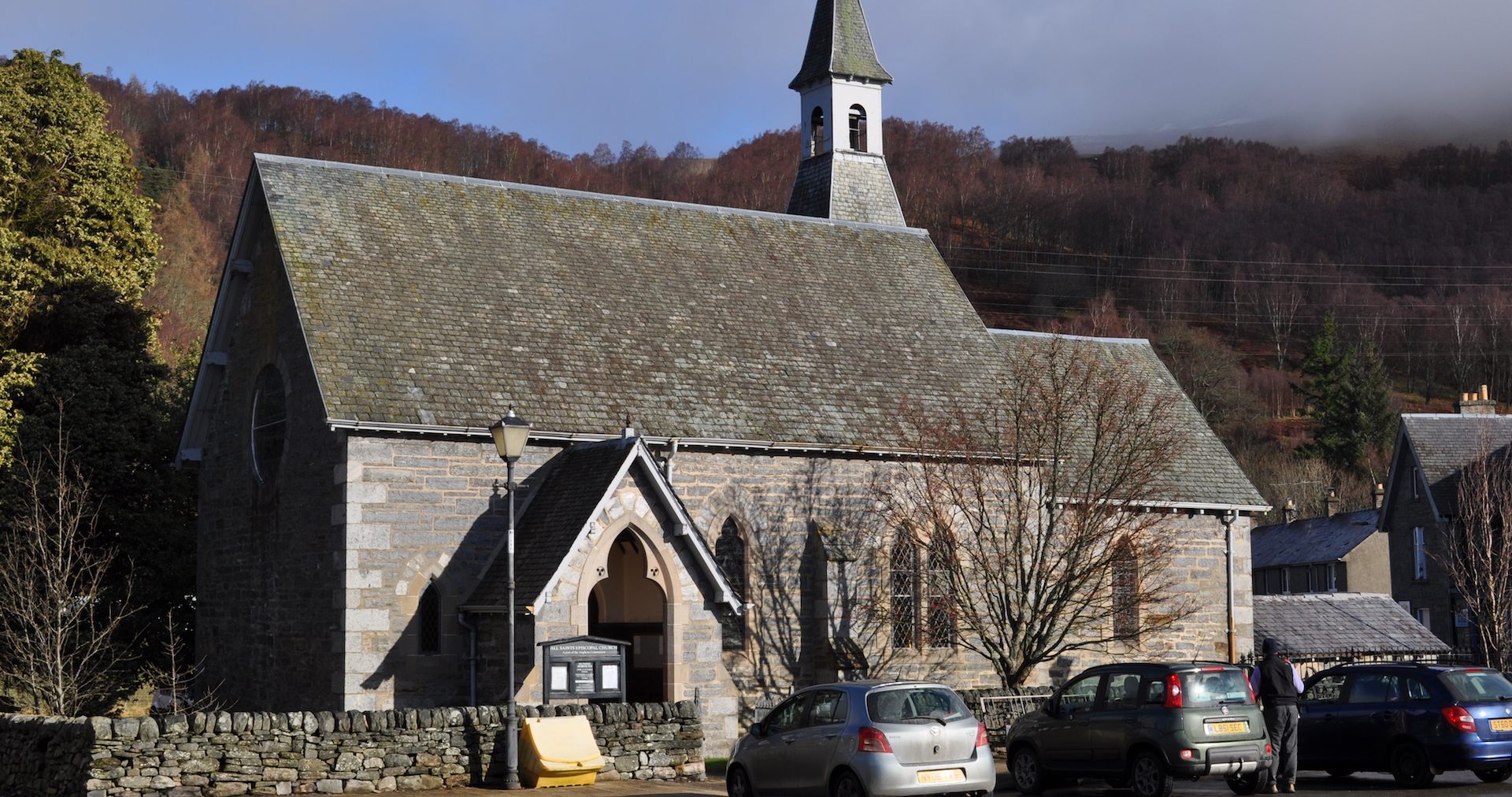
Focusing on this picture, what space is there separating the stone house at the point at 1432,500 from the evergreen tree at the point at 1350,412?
87.7ft

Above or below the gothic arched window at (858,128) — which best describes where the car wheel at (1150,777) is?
below

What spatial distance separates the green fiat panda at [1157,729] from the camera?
1822cm

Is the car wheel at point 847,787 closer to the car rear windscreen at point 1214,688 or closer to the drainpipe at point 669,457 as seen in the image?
the car rear windscreen at point 1214,688

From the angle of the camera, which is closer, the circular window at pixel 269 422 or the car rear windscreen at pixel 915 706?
the car rear windscreen at pixel 915 706

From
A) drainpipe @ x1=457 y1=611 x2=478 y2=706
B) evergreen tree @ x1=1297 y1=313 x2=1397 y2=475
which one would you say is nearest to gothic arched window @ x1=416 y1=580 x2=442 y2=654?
drainpipe @ x1=457 y1=611 x2=478 y2=706

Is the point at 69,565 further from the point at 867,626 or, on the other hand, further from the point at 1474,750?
the point at 1474,750

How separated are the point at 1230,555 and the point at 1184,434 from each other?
281cm

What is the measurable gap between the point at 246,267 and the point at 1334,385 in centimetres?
7282

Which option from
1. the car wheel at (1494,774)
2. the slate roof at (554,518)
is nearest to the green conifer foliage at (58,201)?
the slate roof at (554,518)

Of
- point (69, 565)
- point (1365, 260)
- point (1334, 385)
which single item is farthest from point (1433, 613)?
point (1365, 260)

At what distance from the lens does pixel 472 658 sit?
23875mm

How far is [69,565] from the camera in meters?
25.0

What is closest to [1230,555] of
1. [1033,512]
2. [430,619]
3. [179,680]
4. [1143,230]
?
[1033,512]

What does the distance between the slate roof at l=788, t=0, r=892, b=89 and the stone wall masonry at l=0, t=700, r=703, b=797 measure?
73.0ft
